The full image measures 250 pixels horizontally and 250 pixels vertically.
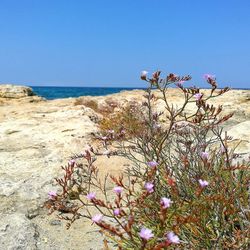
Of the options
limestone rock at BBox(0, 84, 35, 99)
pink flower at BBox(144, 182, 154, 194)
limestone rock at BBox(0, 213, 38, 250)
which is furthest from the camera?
limestone rock at BBox(0, 84, 35, 99)

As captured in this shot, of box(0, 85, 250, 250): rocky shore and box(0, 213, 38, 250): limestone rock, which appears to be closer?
box(0, 213, 38, 250): limestone rock

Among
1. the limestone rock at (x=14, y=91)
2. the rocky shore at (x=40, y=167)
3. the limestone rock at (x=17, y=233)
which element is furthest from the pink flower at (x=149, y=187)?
the limestone rock at (x=14, y=91)

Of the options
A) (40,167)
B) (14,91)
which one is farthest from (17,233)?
(14,91)

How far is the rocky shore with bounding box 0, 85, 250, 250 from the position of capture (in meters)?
3.60

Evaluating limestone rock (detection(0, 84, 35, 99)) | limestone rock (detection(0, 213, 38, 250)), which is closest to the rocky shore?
limestone rock (detection(0, 213, 38, 250))

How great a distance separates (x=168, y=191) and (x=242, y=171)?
0.55 meters

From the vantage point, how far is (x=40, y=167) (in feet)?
16.9

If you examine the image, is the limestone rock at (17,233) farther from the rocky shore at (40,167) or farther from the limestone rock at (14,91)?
the limestone rock at (14,91)

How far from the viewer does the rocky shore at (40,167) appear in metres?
3.60

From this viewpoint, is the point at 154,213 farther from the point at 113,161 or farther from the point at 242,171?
the point at 113,161

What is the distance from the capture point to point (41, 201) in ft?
14.3

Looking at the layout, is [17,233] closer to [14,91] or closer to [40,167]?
[40,167]

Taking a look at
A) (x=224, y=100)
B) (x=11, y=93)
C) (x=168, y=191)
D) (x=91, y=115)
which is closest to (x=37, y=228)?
(x=168, y=191)

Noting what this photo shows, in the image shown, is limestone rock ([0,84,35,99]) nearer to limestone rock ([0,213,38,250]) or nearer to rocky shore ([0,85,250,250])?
rocky shore ([0,85,250,250])
